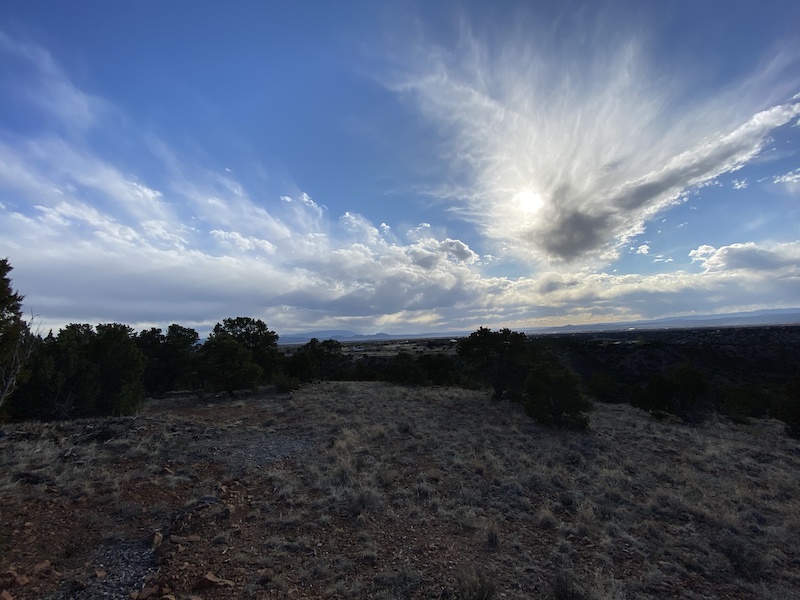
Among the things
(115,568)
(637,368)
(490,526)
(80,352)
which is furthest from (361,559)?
→ (637,368)

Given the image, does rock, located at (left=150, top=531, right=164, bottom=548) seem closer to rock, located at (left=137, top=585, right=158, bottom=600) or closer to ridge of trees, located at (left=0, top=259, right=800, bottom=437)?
rock, located at (left=137, top=585, right=158, bottom=600)

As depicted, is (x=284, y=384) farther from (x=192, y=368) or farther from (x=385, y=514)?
(x=385, y=514)

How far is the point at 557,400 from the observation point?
20.6 m

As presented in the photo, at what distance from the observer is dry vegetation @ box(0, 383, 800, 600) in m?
7.13

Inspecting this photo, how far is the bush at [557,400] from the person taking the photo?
20.2 metres

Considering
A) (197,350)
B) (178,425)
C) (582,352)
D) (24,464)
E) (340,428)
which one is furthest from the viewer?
(582,352)

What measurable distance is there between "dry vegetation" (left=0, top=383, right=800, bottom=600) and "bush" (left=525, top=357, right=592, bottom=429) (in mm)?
1800

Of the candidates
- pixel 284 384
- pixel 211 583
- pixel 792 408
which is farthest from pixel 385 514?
pixel 792 408

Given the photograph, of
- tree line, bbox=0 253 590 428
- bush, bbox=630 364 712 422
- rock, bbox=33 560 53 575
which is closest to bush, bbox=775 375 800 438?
bush, bbox=630 364 712 422

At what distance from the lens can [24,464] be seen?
11594 millimetres

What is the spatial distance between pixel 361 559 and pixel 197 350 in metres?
31.9

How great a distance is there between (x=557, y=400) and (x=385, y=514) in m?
13.8

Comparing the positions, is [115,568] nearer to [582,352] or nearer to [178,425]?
[178,425]

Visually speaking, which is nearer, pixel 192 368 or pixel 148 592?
pixel 148 592
